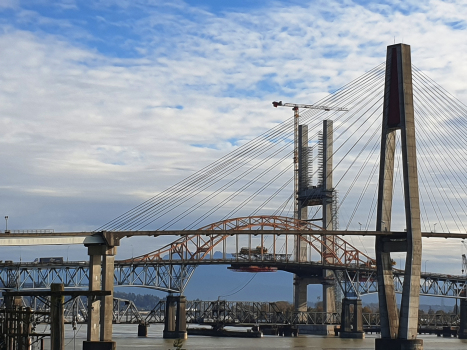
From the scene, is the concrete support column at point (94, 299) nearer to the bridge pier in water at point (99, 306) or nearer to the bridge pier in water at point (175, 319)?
the bridge pier in water at point (99, 306)

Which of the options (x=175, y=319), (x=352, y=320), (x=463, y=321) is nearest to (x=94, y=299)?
(x=175, y=319)

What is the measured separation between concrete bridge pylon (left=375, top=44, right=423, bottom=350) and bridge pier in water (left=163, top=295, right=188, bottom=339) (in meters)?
57.5

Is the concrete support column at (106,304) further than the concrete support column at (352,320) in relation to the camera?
No

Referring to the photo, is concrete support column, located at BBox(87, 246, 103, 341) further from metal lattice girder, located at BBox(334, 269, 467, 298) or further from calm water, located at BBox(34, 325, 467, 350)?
metal lattice girder, located at BBox(334, 269, 467, 298)

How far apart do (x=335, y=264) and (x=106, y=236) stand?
87.4 metres

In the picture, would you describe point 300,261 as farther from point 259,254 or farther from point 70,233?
point 70,233

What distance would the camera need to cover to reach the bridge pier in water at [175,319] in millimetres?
142375

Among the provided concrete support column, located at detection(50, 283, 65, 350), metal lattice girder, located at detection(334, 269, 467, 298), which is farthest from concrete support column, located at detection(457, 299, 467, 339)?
concrete support column, located at detection(50, 283, 65, 350)

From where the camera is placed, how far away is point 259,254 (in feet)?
559

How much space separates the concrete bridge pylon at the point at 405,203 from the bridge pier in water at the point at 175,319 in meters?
57.5

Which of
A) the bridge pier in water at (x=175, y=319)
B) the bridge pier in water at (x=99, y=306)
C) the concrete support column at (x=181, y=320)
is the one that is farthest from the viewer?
the concrete support column at (x=181, y=320)

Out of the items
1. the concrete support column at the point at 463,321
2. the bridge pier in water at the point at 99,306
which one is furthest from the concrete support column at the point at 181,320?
the concrete support column at the point at 463,321

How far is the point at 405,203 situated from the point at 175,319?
225ft

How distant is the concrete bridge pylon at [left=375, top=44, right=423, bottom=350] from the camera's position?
87.7 m
